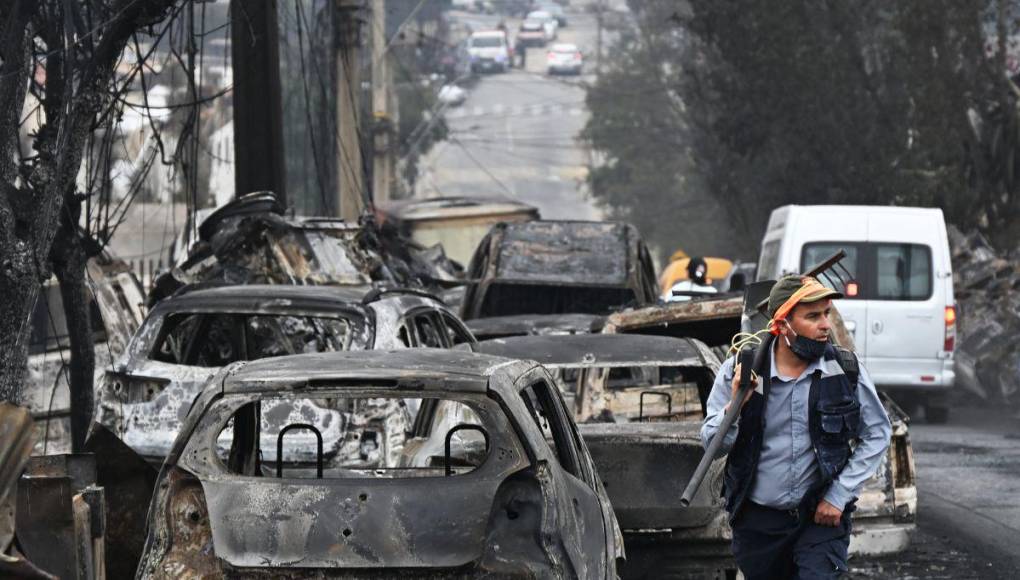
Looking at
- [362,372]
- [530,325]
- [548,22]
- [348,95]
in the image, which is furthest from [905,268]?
[548,22]

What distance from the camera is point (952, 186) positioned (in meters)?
27.5

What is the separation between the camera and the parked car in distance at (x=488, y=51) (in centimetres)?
9831

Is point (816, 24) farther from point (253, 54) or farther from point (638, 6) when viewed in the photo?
point (638, 6)

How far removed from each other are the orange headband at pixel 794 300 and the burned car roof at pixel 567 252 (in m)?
11.8

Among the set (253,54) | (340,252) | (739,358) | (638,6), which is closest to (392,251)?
(340,252)

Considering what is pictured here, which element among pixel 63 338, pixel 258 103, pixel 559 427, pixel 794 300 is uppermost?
pixel 258 103

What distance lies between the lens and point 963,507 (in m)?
12.6

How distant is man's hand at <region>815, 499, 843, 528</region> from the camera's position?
623 centimetres

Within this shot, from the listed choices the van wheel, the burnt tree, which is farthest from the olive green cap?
the van wheel

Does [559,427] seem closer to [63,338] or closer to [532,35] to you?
[63,338]

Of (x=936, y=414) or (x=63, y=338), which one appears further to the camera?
(x=936, y=414)

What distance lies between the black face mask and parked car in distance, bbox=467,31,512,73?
91.8 meters

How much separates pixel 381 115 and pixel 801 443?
45.4 m

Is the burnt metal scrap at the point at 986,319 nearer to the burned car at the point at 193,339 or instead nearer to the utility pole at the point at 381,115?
the burned car at the point at 193,339
